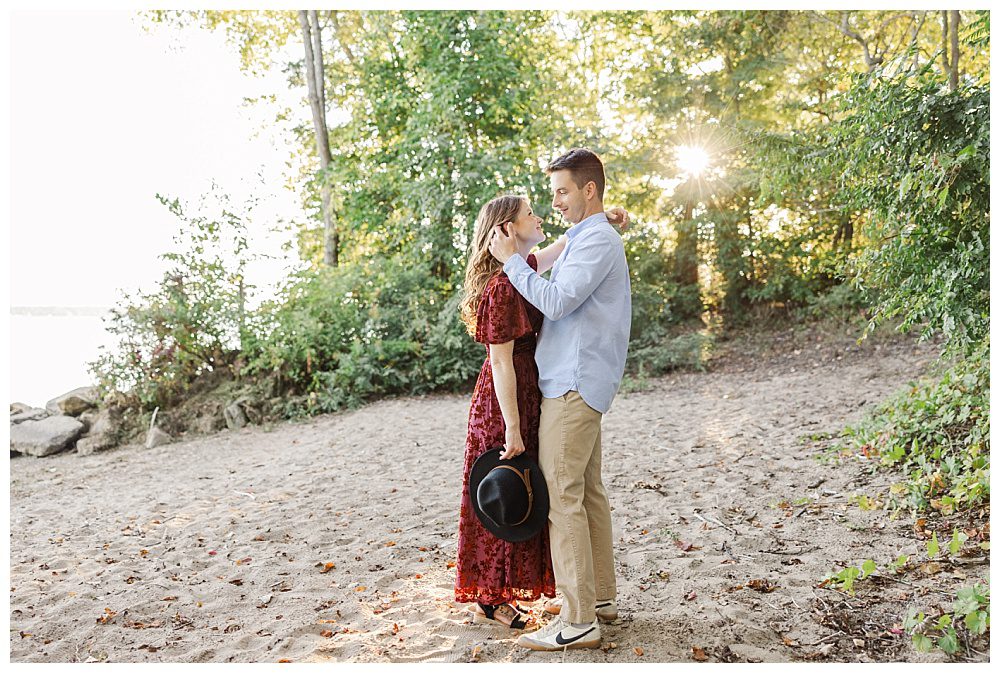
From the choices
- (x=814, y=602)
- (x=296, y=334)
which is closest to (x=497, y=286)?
(x=814, y=602)

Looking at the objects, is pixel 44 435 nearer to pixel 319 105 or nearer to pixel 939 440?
pixel 319 105

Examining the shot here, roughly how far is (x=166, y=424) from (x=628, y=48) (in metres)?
9.92

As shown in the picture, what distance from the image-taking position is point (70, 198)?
9.50 m

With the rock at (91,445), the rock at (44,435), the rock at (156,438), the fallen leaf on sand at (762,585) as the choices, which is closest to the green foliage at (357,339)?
the rock at (156,438)

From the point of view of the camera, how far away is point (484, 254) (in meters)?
2.83

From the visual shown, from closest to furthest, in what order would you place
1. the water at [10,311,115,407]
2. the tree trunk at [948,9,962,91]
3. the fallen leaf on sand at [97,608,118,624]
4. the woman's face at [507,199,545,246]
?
the woman's face at [507,199,545,246], the fallen leaf on sand at [97,608,118,624], the tree trunk at [948,9,962,91], the water at [10,311,115,407]

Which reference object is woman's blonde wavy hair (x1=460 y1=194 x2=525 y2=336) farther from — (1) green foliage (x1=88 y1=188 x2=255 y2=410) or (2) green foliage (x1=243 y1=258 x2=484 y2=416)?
(1) green foliage (x1=88 y1=188 x2=255 y2=410)

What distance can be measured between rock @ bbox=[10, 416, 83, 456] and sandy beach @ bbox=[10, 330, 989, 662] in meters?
0.39

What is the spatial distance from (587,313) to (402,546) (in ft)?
6.86

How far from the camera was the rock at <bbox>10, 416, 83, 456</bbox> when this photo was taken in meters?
7.96

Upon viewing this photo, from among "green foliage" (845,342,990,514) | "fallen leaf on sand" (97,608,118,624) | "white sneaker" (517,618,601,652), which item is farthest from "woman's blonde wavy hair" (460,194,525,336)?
"green foliage" (845,342,990,514)

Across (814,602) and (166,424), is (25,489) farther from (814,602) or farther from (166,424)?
(814,602)

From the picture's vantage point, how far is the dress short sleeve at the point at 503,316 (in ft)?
8.76

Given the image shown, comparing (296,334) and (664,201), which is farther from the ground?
(664,201)
